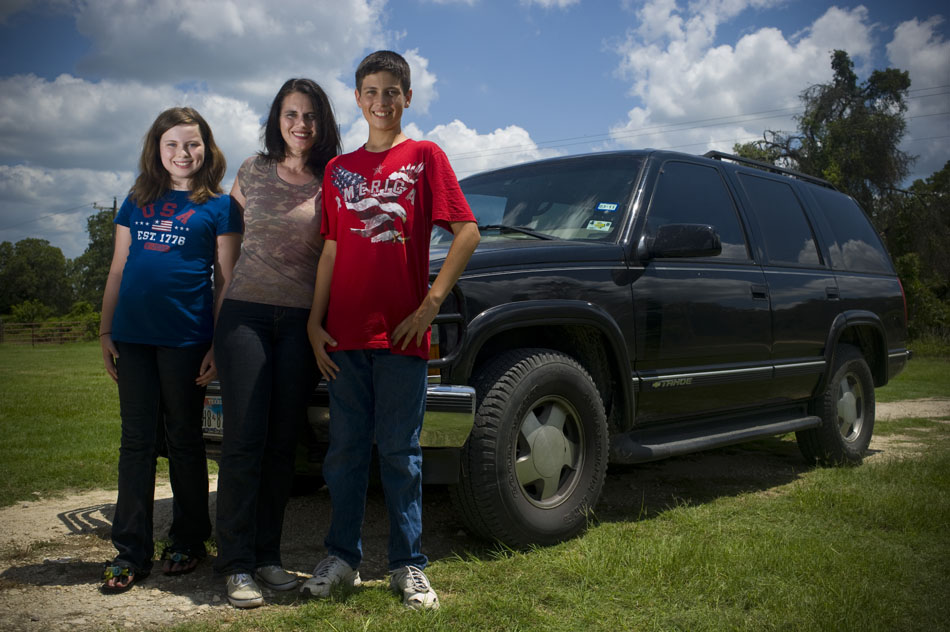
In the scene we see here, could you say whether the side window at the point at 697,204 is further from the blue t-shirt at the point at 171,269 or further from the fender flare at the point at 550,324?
the blue t-shirt at the point at 171,269

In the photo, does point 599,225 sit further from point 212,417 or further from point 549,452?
point 212,417

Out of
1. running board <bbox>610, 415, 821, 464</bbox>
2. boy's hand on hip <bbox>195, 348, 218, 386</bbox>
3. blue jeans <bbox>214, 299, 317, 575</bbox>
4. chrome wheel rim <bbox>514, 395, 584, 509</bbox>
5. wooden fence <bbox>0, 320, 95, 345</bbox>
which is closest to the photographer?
→ blue jeans <bbox>214, 299, 317, 575</bbox>

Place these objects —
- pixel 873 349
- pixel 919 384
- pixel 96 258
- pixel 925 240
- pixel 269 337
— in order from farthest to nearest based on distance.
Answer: pixel 96 258
pixel 925 240
pixel 919 384
pixel 873 349
pixel 269 337

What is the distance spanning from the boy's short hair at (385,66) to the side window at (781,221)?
290 cm

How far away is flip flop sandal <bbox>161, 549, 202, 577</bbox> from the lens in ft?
10.3

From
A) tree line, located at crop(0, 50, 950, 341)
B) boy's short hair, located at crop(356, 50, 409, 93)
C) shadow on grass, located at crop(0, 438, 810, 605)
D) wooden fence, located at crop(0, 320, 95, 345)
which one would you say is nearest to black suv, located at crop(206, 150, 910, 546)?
shadow on grass, located at crop(0, 438, 810, 605)

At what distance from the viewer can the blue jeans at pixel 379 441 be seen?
273 centimetres

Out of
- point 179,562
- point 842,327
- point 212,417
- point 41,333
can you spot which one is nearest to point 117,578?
point 179,562

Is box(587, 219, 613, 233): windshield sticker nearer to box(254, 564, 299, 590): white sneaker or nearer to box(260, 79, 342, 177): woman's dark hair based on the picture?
box(260, 79, 342, 177): woman's dark hair

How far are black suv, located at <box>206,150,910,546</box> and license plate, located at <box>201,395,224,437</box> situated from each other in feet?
0.05

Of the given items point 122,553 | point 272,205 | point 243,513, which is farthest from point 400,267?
point 122,553

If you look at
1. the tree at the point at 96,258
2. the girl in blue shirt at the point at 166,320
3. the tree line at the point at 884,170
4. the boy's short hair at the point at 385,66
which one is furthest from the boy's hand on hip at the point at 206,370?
the tree at the point at 96,258

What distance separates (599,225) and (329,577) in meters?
2.19

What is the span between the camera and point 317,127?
3006mm
